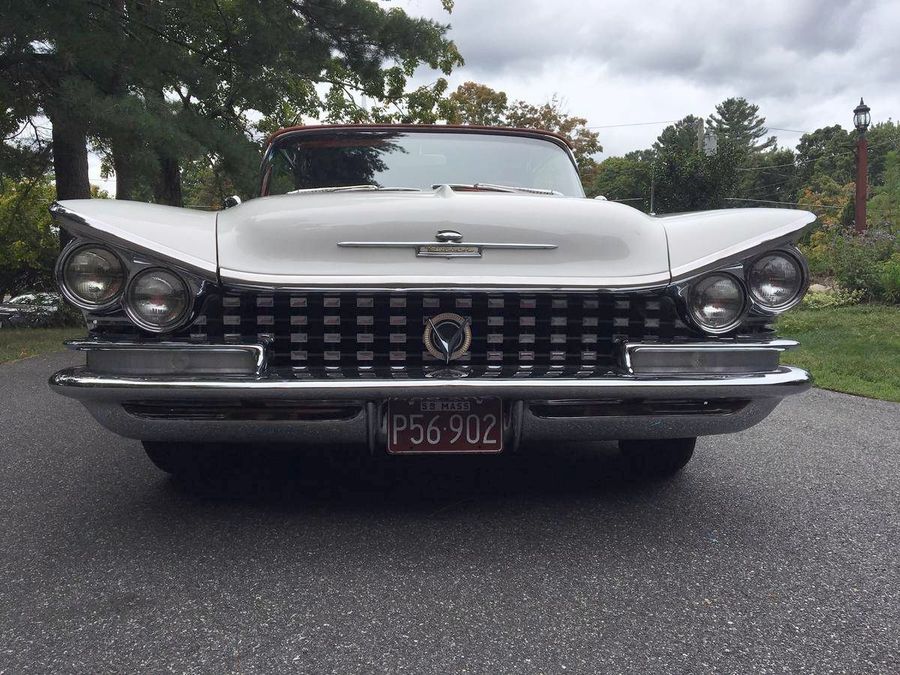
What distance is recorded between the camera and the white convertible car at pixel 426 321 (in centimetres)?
226

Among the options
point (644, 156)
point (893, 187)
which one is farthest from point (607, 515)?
point (644, 156)

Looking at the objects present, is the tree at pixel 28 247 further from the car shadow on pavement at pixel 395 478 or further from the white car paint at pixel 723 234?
the white car paint at pixel 723 234

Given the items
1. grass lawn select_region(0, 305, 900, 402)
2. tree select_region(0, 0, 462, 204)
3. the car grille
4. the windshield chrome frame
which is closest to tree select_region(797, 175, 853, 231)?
grass lawn select_region(0, 305, 900, 402)

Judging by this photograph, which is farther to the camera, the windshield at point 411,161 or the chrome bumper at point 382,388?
the windshield at point 411,161

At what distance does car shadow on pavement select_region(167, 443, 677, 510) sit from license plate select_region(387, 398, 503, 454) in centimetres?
49

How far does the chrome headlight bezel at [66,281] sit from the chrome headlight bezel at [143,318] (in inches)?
0.9

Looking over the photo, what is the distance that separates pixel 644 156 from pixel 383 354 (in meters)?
83.3

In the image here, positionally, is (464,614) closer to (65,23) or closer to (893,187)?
(65,23)

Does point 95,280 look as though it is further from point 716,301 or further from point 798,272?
point 798,272

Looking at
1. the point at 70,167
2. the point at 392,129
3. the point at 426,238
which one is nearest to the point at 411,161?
the point at 392,129

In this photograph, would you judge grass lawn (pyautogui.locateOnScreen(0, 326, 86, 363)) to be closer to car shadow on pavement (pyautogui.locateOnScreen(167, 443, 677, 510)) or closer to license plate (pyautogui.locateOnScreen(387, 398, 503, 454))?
car shadow on pavement (pyautogui.locateOnScreen(167, 443, 677, 510))

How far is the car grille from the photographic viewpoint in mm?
2316

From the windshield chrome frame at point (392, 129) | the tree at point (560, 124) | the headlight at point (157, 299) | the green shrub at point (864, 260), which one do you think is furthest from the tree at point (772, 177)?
the headlight at point (157, 299)

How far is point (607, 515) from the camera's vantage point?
2.70 meters
